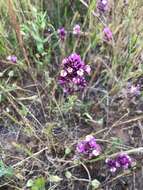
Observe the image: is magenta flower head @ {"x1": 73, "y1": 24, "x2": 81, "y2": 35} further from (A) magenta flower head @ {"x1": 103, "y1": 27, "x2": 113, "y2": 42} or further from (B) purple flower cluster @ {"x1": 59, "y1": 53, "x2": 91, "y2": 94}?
(B) purple flower cluster @ {"x1": 59, "y1": 53, "x2": 91, "y2": 94}

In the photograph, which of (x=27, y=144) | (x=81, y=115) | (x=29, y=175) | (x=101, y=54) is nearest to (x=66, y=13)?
(x=101, y=54)

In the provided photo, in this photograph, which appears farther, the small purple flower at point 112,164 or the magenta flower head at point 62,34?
the magenta flower head at point 62,34

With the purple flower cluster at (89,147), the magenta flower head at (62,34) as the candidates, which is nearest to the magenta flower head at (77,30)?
the magenta flower head at (62,34)

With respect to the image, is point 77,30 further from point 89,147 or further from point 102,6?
point 89,147

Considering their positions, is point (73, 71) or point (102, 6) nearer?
point (73, 71)

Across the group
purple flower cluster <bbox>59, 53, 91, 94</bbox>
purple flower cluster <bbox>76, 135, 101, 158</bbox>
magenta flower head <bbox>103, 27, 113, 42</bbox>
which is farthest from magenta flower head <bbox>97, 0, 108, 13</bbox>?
purple flower cluster <bbox>76, 135, 101, 158</bbox>

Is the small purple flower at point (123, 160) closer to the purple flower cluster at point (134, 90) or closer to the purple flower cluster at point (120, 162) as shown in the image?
the purple flower cluster at point (120, 162)

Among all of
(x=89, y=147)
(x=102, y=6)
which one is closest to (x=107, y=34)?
(x=102, y=6)
